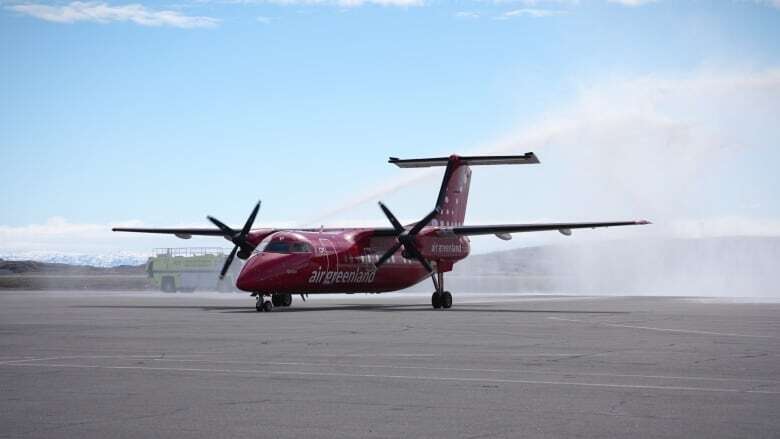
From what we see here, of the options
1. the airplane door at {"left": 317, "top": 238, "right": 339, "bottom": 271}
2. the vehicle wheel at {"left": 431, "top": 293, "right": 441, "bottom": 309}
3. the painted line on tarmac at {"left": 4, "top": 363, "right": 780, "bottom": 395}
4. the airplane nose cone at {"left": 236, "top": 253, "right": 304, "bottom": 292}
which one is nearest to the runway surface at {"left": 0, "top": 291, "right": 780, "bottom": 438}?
the painted line on tarmac at {"left": 4, "top": 363, "right": 780, "bottom": 395}

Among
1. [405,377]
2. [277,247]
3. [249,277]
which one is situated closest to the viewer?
[405,377]

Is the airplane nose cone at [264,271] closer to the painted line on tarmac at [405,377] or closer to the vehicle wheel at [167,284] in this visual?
the painted line on tarmac at [405,377]

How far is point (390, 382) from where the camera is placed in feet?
46.7

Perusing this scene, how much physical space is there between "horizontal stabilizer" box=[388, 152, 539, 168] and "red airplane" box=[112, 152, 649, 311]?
0.15ft

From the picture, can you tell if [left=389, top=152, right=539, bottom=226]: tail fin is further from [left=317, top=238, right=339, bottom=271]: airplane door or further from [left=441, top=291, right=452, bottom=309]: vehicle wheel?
[left=317, top=238, right=339, bottom=271]: airplane door

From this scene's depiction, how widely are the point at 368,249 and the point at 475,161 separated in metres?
6.65

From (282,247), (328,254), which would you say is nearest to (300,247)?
(282,247)

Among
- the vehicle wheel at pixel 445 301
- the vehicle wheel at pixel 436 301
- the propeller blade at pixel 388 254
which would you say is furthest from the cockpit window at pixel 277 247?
the vehicle wheel at pixel 445 301

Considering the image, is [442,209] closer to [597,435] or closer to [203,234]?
[203,234]

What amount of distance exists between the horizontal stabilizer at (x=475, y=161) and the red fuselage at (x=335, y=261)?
3.74m

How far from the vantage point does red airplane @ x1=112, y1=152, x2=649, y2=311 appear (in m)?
39.0

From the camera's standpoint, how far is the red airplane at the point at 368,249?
3900cm

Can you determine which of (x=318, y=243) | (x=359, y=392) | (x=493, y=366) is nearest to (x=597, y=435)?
(x=359, y=392)

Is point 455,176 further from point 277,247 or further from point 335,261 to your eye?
point 277,247
